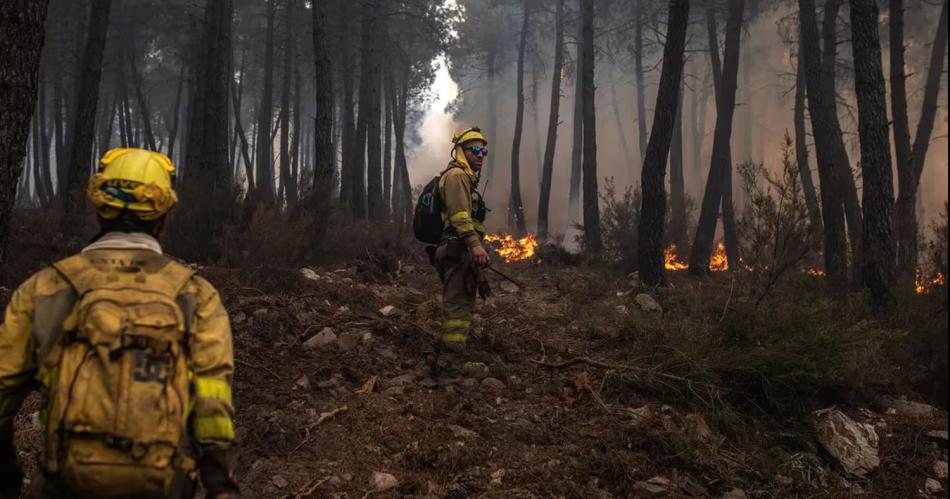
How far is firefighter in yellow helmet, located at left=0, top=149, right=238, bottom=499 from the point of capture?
1567 mm

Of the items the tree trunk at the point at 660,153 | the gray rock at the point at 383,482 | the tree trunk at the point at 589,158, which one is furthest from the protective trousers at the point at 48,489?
the tree trunk at the point at 589,158

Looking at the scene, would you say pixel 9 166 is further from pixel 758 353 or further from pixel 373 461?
pixel 758 353

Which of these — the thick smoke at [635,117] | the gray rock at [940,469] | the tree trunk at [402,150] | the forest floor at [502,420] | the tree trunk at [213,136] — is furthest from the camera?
the thick smoke at [635,117]

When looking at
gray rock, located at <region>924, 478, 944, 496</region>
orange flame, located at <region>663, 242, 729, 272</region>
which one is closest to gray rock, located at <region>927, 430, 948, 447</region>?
gray rock, located at <region>924, 478, 944, 496</region>

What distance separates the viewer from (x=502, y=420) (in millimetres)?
4223

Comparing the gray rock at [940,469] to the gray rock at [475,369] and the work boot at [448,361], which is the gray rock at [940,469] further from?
the work boot at [448,361]

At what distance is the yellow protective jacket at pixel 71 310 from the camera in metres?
1.70

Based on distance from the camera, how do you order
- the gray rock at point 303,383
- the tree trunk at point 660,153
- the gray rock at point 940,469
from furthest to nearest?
the tree trunk at point 660,153, the gray rock at point 303,383, the gray rock at point 940,469

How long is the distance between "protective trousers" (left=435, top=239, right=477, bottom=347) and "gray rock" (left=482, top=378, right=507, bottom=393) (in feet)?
1.27

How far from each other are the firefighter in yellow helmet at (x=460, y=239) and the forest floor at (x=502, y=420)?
44 cm

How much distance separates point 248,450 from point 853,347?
14.1 ft

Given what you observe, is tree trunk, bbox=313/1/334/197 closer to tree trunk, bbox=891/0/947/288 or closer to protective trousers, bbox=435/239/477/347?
protective trousers, bbox=435/239/477/347

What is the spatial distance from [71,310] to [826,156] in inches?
371

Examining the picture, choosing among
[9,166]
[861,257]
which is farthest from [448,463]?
[861,257]
